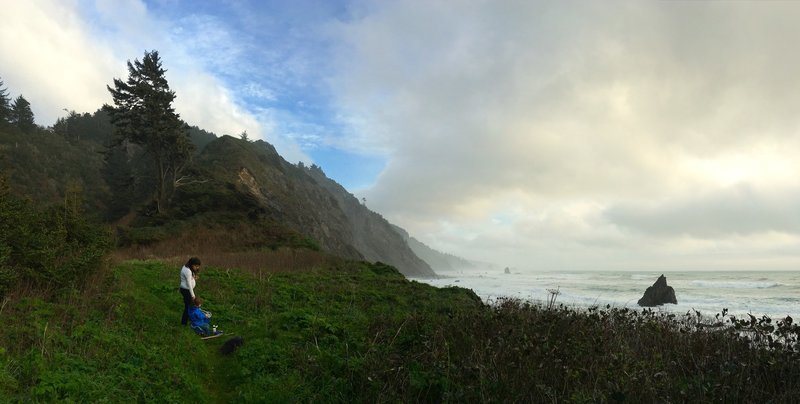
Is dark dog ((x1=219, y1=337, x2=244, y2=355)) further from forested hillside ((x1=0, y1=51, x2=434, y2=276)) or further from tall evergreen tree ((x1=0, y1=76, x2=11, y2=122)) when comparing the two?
tall evergreen tree ((x1=0, y1=76, x2=11, y2=122))

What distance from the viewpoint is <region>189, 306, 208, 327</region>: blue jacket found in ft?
33.3

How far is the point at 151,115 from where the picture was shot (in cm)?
3678

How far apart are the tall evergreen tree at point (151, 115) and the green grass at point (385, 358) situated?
3062cm

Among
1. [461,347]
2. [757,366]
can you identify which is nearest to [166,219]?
[461,347]

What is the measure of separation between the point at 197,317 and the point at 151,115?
33105 millimetres

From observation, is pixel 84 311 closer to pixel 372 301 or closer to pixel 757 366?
pixel 372 301

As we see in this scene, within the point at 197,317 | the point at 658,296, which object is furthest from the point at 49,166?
the point at 658,296

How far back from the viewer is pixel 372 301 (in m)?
14.9

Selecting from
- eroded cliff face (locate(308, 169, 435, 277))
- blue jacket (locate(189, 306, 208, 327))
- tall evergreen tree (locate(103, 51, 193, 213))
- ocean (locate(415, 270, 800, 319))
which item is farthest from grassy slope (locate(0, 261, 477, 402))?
eroded cliff face (locate(308, 169, 435, 277))

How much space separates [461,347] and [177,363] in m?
4.89

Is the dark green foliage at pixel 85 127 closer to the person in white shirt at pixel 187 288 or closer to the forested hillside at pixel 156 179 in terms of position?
the forested hillside at pixel 156 179

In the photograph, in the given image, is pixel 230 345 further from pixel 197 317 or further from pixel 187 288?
pixel 187 288

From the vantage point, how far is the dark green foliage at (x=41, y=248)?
826cm

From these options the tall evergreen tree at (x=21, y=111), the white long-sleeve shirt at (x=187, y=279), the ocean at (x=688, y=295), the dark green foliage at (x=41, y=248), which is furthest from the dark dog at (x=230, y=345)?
the tall evergreen tree at (x=21, y=111)
